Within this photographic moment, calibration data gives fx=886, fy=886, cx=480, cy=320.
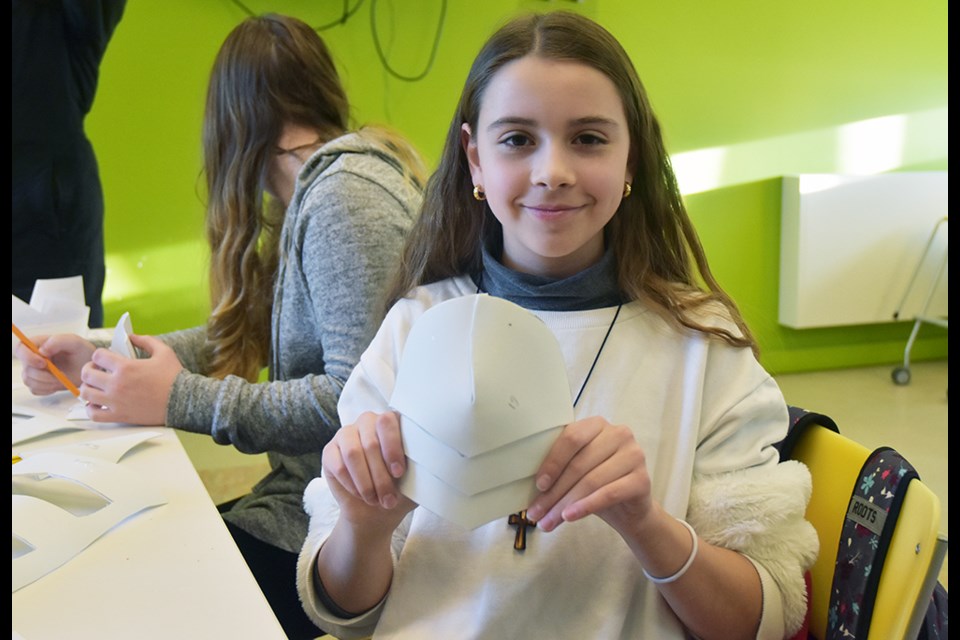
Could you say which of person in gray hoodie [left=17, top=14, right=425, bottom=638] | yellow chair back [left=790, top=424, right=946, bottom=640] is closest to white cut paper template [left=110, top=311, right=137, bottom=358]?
person in gray hoodie [left=17, top=14, right=425, bottom=638]

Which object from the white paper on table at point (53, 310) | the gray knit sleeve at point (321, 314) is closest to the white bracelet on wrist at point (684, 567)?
the gray knit sleeve at point (321, 314)

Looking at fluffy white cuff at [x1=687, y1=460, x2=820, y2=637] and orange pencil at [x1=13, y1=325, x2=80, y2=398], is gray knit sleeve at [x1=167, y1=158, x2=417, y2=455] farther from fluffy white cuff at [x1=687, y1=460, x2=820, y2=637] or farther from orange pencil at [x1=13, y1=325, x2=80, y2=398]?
fluffy white cuff at [x1=687, y1=460, x2=820, y2=637]

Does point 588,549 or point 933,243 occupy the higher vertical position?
point 588,549

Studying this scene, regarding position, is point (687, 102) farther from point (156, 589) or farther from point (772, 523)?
point (156, 589)

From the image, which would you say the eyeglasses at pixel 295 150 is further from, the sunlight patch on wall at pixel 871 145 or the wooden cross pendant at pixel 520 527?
the sunlight patch on wall at pixel 871 145

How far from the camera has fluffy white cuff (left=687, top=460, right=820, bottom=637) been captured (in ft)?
2.61

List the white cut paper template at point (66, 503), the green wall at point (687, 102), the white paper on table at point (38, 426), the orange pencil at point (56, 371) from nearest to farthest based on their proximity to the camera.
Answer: the white cut paper template at point (66, 503) < the white paper on table at point (38, 426) < the orange pencil at point (56, 371) < the green wall at point (687, 102)

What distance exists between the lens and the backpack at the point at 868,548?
75 centimetres

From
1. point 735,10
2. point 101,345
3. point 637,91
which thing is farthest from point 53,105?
point 735,10

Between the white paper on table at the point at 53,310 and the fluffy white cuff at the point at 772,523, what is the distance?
1.03m

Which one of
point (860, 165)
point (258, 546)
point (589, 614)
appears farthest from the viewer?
point (860, 165)
